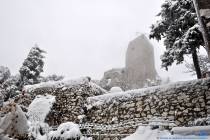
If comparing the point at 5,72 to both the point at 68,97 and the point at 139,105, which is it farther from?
the point at 139,105

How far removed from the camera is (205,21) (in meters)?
6.32

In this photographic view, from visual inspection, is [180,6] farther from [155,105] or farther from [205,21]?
[205,21]

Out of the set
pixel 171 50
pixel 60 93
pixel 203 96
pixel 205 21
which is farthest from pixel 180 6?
pixel 60 93

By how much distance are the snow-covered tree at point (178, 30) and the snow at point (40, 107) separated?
6084mm

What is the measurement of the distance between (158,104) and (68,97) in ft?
16.3

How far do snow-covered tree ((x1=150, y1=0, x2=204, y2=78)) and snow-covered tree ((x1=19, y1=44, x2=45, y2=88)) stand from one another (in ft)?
42.9

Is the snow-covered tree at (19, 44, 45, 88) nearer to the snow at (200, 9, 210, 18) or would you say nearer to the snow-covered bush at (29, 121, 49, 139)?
the snow-covered bush at (29, 121, 49, 139)

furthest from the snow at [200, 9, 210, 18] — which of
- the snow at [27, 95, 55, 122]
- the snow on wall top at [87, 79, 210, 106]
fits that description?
the snow at [27, 95, 55, 122]

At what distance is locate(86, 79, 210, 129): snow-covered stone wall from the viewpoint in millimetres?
9883

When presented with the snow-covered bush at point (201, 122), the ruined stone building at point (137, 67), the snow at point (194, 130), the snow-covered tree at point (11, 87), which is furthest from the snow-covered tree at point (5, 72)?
the snow at point (194, 130)

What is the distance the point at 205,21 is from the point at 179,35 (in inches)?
231

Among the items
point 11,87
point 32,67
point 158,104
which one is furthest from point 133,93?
point 32,67

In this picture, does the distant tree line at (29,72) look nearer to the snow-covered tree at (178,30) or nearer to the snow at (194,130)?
the snow-covered tree at (178,30)

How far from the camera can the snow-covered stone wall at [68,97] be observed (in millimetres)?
13055
